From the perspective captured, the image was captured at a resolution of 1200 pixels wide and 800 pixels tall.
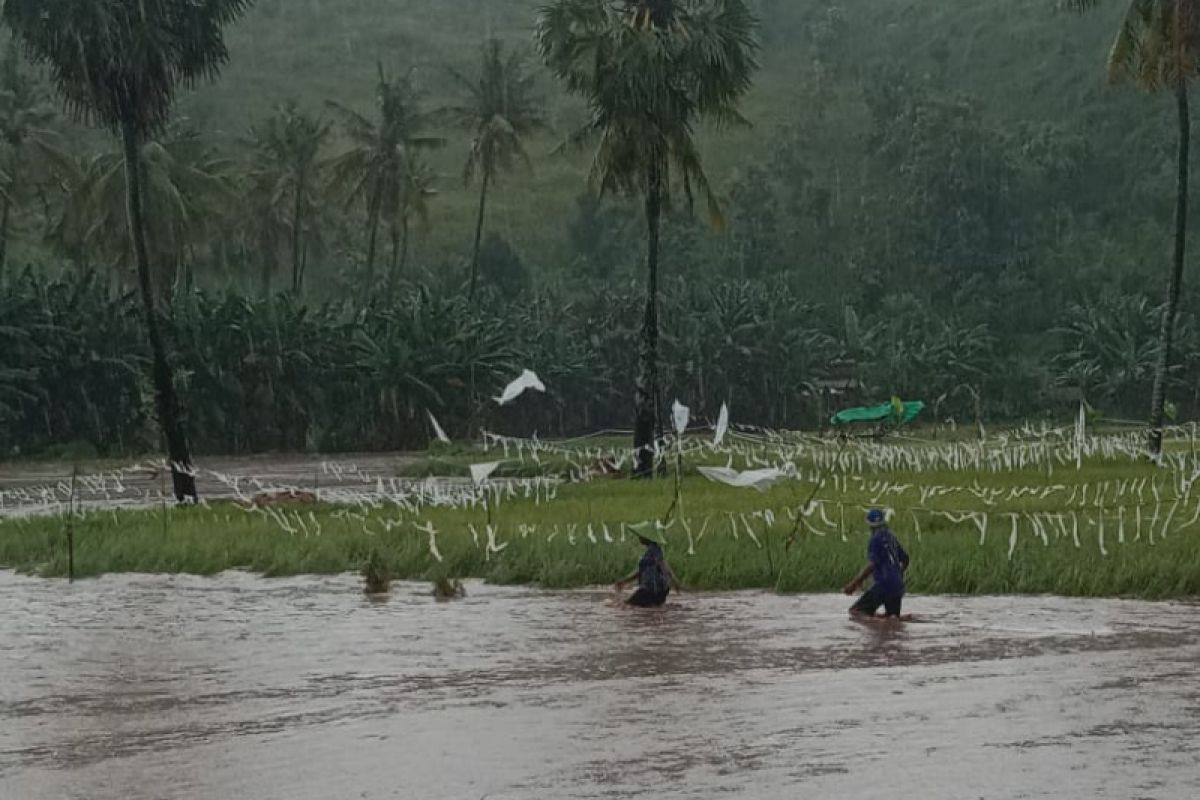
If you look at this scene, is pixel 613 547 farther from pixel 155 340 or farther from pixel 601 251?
pixel 601 251

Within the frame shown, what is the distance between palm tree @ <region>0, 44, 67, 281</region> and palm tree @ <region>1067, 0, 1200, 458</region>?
33526 millimetres

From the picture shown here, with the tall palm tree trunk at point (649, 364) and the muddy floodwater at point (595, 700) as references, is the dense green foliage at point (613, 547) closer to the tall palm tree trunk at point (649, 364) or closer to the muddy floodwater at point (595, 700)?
the muddy floodwater at point (595, 700)

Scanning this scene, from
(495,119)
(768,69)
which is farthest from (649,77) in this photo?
(768,69)

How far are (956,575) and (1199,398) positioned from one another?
48607mm

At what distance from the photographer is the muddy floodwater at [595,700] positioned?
389 inches

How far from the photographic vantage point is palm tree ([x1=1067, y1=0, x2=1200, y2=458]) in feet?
97.5

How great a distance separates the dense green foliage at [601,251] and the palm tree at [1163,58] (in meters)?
25.2

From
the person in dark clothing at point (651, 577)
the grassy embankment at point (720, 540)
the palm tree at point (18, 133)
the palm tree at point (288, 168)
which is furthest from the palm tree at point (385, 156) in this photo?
the person in dark clothing at point (651, 577)

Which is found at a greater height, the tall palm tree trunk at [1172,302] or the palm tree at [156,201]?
the palm tree at [156,201]

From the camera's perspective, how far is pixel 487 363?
53.2 m

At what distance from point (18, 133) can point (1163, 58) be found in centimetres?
3517

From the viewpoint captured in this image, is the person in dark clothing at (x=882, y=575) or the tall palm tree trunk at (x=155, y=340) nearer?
the person in dark clothing at (x=882, y=575)

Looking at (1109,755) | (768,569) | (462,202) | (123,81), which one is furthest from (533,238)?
(1109,755)

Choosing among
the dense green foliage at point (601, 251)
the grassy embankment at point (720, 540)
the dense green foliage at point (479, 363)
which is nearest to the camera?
the grassy embankment at point (720, 540)
